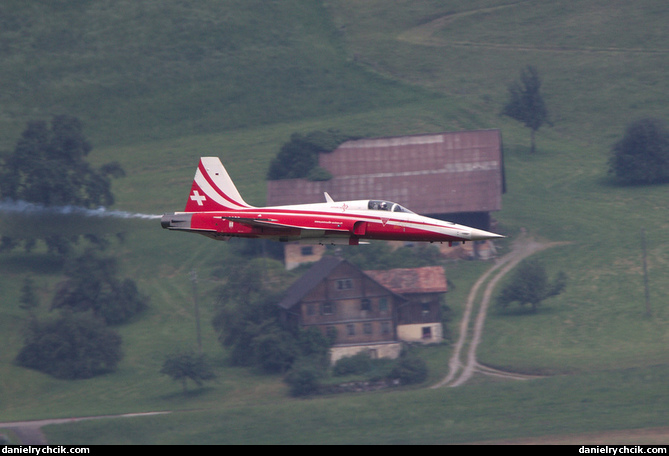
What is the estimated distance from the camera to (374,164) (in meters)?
144

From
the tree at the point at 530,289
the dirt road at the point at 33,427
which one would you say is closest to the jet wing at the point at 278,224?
the dirt road at the point at 33,427

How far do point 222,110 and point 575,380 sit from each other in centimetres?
10313

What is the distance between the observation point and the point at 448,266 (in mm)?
133125

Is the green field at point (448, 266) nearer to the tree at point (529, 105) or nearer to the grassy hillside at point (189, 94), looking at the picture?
the grassy hillside at point (189, 94)

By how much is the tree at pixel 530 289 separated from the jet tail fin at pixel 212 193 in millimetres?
75612

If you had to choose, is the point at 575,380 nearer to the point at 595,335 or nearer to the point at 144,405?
the point at 595,335

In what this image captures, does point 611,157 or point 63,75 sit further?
point 63,75

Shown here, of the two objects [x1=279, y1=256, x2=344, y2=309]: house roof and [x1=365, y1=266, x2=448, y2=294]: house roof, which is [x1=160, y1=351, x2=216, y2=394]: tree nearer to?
[x1=279, y1=256, x2=344, y2=309]: house roof

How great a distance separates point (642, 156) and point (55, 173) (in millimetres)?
98617

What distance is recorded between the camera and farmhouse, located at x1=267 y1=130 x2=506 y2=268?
5330 inches

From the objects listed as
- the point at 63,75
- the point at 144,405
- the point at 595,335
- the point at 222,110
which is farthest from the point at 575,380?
the point at 63,75

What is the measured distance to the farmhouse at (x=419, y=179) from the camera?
135 meters

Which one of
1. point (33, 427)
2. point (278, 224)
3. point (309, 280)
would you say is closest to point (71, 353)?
point (33, 427)

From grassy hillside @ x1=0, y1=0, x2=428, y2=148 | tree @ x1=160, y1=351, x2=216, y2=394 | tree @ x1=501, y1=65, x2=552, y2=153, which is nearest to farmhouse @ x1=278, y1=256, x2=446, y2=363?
tree @ x1=160, y1=351, x2=216, y2=394
